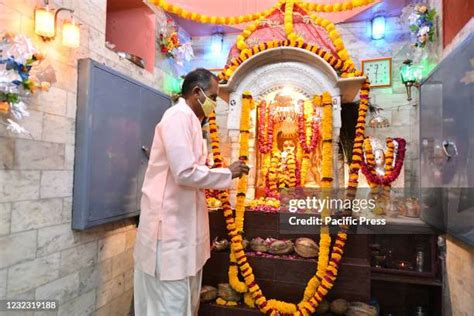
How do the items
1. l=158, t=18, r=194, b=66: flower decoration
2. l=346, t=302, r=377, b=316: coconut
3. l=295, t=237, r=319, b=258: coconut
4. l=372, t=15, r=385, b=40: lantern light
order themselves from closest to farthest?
l=346, t=302, r=377, b=316: coconut → l=295, t=237, r=319, b=258: coconut → l=158, t=18, r=194, b=66: flower decoration → l=372, t=15, r=385, b=40: lantern light

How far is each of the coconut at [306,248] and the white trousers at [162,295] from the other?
1.36m

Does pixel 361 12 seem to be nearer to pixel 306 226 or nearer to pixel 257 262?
pixel 306 226

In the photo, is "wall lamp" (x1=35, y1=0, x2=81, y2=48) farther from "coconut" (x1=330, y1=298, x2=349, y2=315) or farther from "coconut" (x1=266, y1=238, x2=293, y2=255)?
"coconut" (x1=330, y1=298, x2=349, y2=315)

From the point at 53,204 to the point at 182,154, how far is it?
1.50m

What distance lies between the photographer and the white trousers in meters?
2.16

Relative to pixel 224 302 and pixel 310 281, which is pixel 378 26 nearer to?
pixel 310 281

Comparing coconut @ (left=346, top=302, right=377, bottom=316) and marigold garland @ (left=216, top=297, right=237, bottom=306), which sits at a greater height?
coconut @ (left=346, top=302, right=377, bottom=316)

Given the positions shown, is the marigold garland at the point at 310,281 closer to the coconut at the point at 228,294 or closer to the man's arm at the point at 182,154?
the coconut at the point at 228,294

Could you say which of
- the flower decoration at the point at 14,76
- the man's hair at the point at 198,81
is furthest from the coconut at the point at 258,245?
the flower decoration at the point at 14,76

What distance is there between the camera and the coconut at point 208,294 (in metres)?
3.32

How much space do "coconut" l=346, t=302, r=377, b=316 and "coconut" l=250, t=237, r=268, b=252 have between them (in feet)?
3.36

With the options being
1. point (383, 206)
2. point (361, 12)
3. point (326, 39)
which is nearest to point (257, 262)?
point (383, 206)

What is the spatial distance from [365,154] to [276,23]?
7.09 ft

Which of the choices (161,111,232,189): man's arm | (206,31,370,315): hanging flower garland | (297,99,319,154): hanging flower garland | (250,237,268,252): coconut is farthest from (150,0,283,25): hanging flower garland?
(250,237,268,252): coconut
